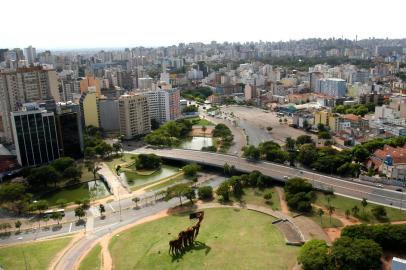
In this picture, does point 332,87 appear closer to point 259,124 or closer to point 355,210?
point 259,124

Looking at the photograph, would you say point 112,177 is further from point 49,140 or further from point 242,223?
point 242,223

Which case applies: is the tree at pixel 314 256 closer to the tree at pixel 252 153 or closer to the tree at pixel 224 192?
the tree at pixel 224 192

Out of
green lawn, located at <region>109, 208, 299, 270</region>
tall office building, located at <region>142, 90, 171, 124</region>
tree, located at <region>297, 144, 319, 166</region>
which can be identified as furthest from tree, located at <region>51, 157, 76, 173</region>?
tall office building, located at <region>142, 90, 171, 124</region>

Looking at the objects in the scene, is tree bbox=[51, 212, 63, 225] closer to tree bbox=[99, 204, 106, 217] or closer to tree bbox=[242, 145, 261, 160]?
tree bbox=[99, 204, 106, 217]

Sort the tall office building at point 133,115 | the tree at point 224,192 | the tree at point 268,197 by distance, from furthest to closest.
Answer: the tall office building at point 133,115
the tree at point 224,192
the tree at point 268,197

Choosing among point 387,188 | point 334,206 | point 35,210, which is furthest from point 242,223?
point 35,210

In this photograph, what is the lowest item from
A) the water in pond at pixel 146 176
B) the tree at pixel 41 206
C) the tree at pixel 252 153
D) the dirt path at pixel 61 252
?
the water in pond at pixel 146 176

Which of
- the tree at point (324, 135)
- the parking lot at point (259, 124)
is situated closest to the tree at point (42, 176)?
the parking lot at point (259, 124)
